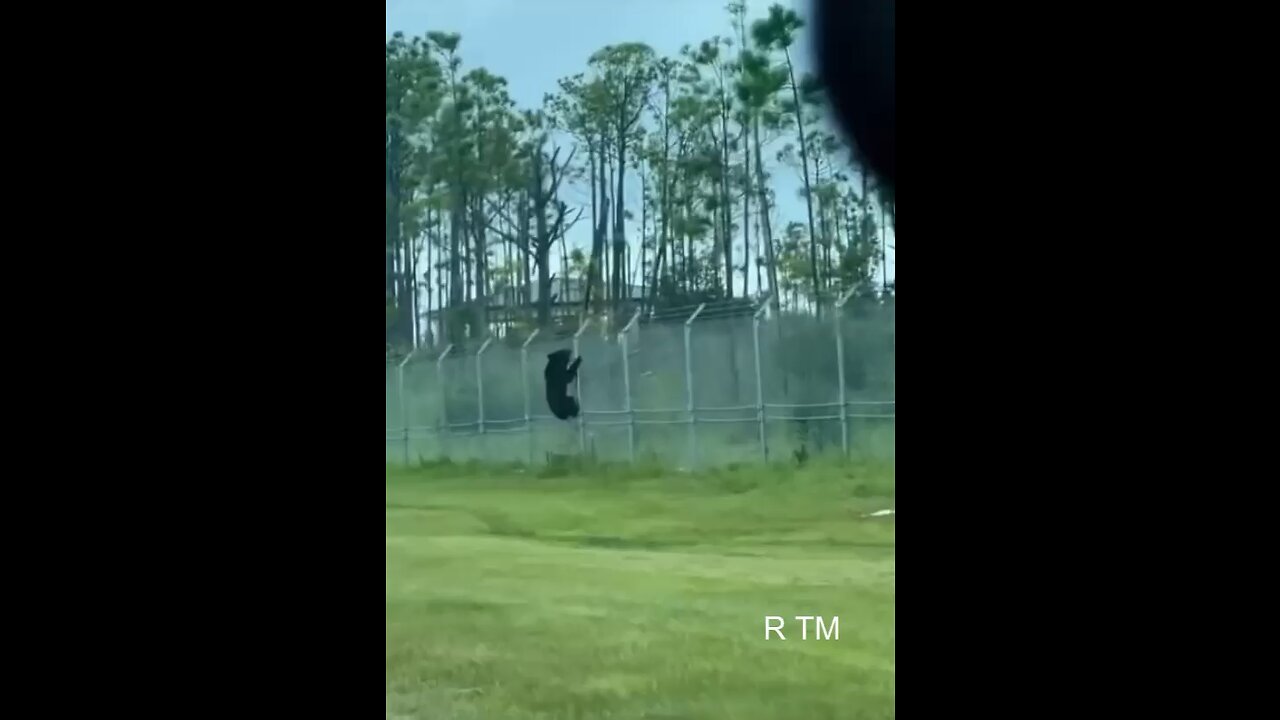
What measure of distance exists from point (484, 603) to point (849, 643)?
2.22ft

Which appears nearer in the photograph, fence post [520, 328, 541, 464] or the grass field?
the grass field

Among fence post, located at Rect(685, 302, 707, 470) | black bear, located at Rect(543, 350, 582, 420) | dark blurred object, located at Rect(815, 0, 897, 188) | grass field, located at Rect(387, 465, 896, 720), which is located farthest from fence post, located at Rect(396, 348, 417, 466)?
dark blurred object, located at Rect(815, 0, 897, 188)

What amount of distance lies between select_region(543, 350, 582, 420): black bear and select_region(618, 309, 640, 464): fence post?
80 millimetres

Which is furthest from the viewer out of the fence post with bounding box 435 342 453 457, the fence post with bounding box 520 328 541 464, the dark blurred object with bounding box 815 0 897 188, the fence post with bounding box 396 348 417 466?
the fence post with bounding box 520 328 541 464

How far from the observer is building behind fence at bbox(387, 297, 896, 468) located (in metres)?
1.65

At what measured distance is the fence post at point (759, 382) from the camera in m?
1.73

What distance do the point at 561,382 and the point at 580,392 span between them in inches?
1.5

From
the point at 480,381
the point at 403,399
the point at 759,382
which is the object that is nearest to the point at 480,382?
the point at 480,381

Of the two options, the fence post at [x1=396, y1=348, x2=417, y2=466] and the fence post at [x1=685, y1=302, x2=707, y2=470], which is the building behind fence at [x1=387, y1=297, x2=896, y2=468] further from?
the fence post at [x1=396, y1=348, x2=417, y2=466]

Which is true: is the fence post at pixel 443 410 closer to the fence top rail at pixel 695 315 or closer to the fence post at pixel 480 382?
the fence post at pixel 480 382

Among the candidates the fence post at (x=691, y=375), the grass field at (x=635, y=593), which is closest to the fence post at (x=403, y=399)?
the grass field at (x=635, y=593)

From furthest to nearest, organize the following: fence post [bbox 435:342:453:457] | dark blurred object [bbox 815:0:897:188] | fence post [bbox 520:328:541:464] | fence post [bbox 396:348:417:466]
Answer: fence post [bbox 520:328:541:464] < fence post [bbox 435:342:453:457] < fence post [bbox 396:348:417:466] < dark blurred object [bbox 815:0:897:188]
